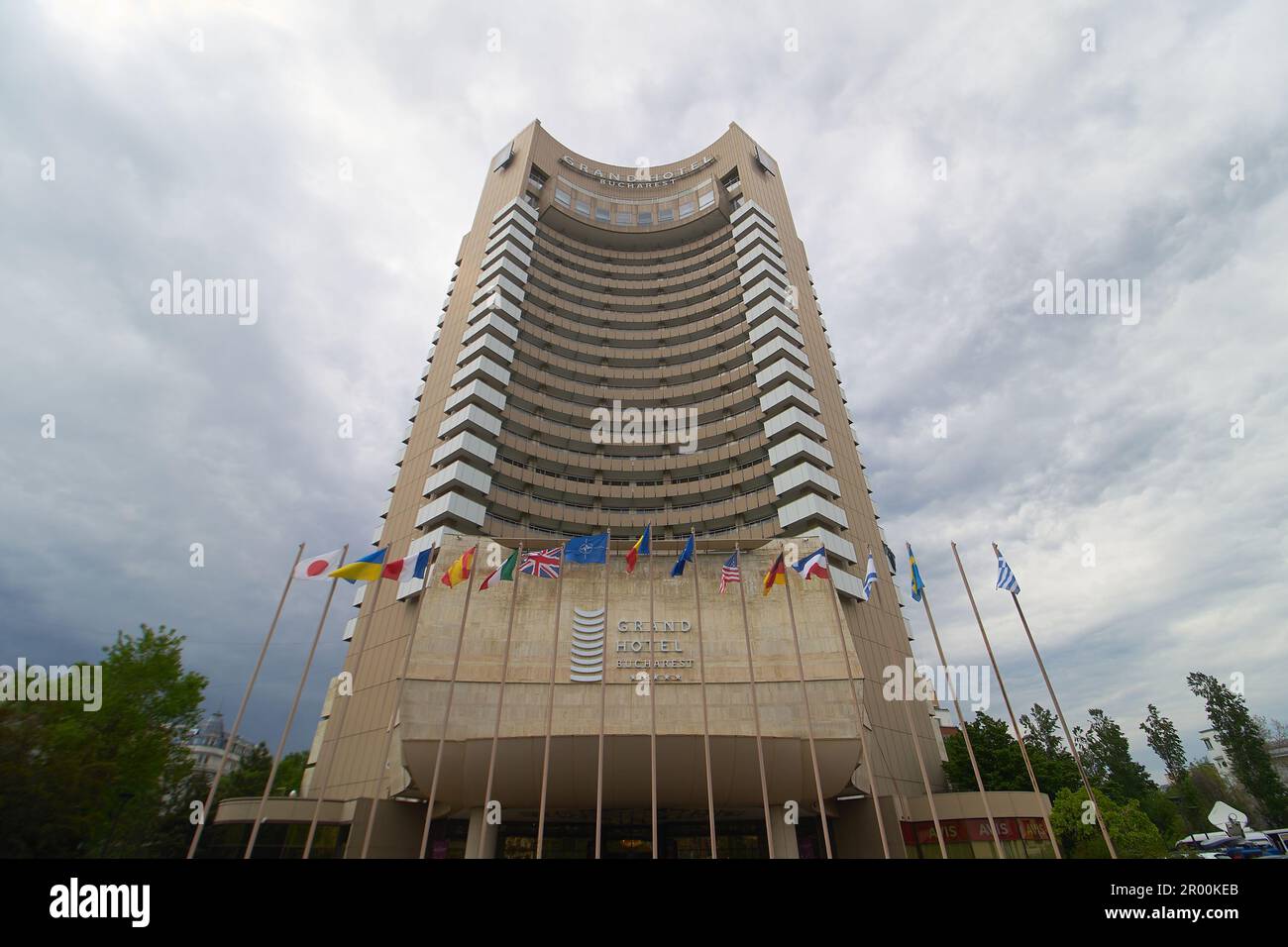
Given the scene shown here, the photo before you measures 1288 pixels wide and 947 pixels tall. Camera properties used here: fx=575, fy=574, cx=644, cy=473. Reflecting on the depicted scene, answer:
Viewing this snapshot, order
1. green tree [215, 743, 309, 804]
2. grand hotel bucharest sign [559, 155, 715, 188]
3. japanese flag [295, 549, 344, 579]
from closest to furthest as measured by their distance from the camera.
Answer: japanese flag [295, 549, 344, 579], green tree [215, 743, 309, 804], grand hotel bucharest sign [559, 155, 715, 188]

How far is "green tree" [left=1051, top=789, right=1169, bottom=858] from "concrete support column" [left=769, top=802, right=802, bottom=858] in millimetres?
14917

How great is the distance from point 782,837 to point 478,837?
16.4m

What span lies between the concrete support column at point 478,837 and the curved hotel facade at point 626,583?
16cm

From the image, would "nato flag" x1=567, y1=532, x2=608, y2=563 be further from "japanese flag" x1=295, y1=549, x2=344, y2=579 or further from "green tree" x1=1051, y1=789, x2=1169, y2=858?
"green tree" x1=1051, y1=789, x2=1169, y2=858

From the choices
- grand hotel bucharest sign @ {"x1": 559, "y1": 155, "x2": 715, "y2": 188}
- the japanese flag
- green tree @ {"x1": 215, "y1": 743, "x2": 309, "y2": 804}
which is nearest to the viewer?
the japanese flag

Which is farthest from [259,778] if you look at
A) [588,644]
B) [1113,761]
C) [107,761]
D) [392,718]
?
[1113,761]

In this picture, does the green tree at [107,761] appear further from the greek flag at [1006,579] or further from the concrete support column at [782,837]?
the greek flag at [1006,579]

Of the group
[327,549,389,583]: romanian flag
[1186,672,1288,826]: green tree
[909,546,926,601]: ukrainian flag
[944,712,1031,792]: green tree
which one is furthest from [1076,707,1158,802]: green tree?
[327,549,389,583]: romanian flag

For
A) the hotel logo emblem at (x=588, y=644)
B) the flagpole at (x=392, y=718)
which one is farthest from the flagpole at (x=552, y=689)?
the flagpole at (x=392, y=718)

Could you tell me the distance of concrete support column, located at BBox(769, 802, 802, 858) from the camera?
30.5m

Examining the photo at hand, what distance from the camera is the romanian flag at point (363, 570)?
80.9 ft

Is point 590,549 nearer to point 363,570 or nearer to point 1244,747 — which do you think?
point 363,570

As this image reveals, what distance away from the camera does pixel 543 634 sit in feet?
120
